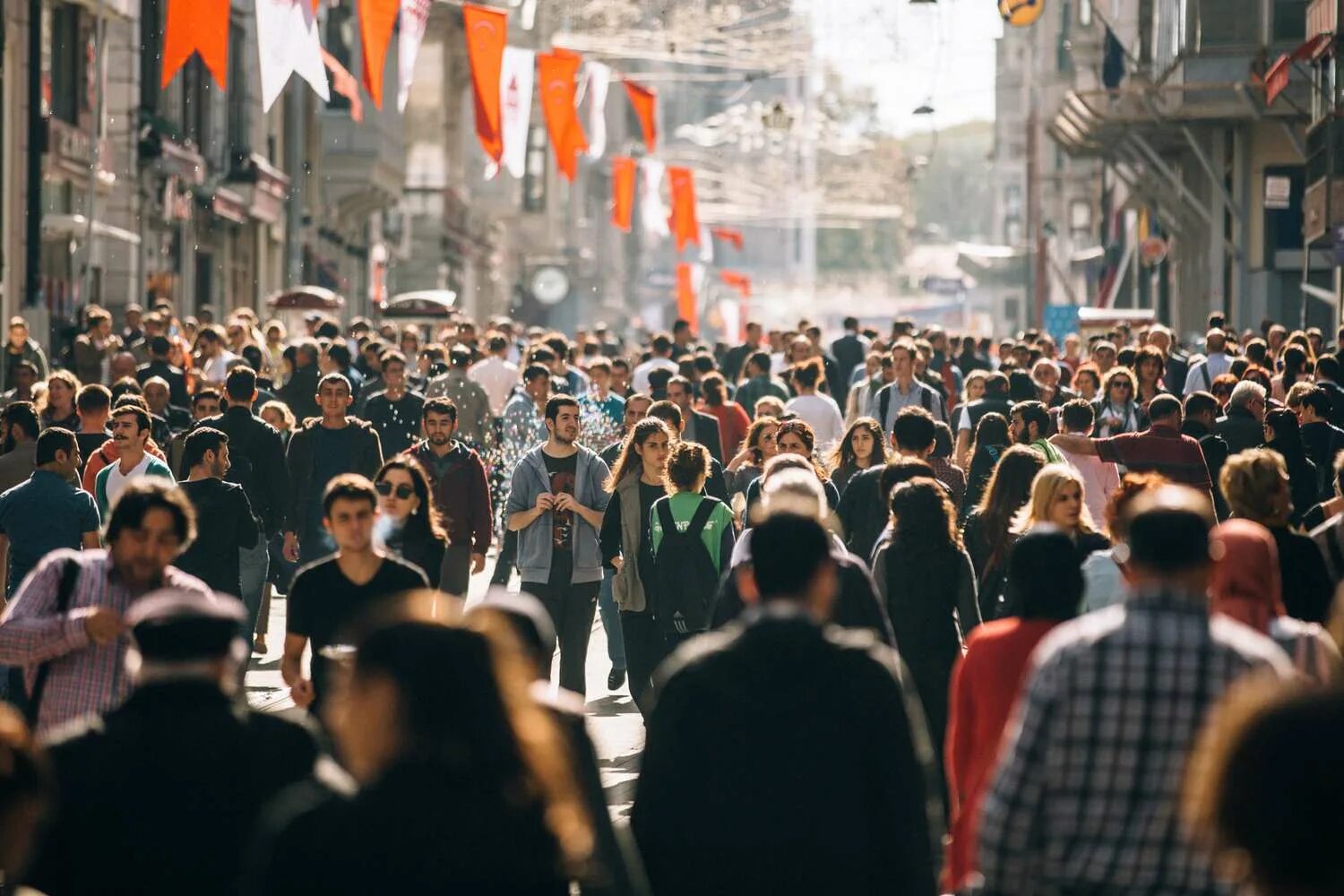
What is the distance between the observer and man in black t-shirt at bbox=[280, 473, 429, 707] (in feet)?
25.8

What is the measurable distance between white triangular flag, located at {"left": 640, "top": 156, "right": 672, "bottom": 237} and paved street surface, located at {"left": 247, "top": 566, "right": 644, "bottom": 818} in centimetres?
3227

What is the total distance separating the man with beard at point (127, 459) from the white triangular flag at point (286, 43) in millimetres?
8717

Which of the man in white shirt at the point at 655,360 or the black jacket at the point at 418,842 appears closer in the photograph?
the black jacket at the point at 418,842

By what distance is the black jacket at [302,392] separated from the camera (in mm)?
18703

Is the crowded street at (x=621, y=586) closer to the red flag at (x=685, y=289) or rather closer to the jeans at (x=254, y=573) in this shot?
the jeans at (x=254, y=573)

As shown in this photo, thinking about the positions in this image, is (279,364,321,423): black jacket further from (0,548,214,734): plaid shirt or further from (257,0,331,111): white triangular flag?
(0,548,214,734): plaid shirt

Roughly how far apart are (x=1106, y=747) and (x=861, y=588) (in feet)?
9.88

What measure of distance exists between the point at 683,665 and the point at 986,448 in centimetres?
841

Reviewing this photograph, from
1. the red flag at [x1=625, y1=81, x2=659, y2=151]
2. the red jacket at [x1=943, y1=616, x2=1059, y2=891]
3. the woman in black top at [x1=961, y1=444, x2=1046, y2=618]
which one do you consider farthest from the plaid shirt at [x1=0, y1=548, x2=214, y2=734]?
the red flag at [x1=625, y1=81, x2=659, y2=151]

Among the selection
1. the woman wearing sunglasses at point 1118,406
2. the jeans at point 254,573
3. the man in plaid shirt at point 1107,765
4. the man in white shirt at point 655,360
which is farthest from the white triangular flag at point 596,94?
the man in plaid shirt at point 1107,765

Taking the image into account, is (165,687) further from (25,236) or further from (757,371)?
(25,236)

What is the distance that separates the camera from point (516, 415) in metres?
17.0

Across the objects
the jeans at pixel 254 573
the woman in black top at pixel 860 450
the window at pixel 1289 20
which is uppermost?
the window at pixel 1289 20

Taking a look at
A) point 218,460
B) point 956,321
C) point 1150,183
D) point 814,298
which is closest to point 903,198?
point 814,298
